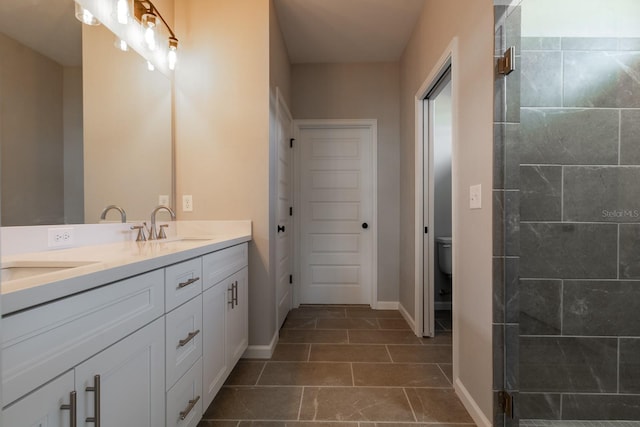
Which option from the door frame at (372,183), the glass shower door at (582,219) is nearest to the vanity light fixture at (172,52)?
the door frame at (372,183)

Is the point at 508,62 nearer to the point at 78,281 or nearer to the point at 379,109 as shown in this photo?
the point at 78,281

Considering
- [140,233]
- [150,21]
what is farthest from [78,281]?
[150,21]

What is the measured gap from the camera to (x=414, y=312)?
2652 millimetres

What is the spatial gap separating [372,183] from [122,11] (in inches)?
98.6

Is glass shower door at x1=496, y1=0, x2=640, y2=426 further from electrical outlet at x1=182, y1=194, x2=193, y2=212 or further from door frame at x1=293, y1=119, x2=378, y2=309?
electrical outlet at x1=182, y1=194, x2=193, y2=212

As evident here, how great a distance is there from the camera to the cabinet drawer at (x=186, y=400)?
116 centimetres

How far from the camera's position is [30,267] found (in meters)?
1.06

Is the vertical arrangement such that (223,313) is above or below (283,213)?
below

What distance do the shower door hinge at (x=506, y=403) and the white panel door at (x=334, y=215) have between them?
2.04 metres

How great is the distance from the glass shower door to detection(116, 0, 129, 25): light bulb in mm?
2199

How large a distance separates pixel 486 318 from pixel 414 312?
50.7 inches

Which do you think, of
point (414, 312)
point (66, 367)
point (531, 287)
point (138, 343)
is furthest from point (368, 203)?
point (66, 367)

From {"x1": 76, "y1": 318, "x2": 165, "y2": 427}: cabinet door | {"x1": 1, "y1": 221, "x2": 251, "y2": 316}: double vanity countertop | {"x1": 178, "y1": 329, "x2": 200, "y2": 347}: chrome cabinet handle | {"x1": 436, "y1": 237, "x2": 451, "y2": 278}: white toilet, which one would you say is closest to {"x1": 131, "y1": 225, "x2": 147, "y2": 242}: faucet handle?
{"x1": 1, "y1": 221, "x2": 251, "y2": 316}: double vanity countertop

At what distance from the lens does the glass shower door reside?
4.98 feet
